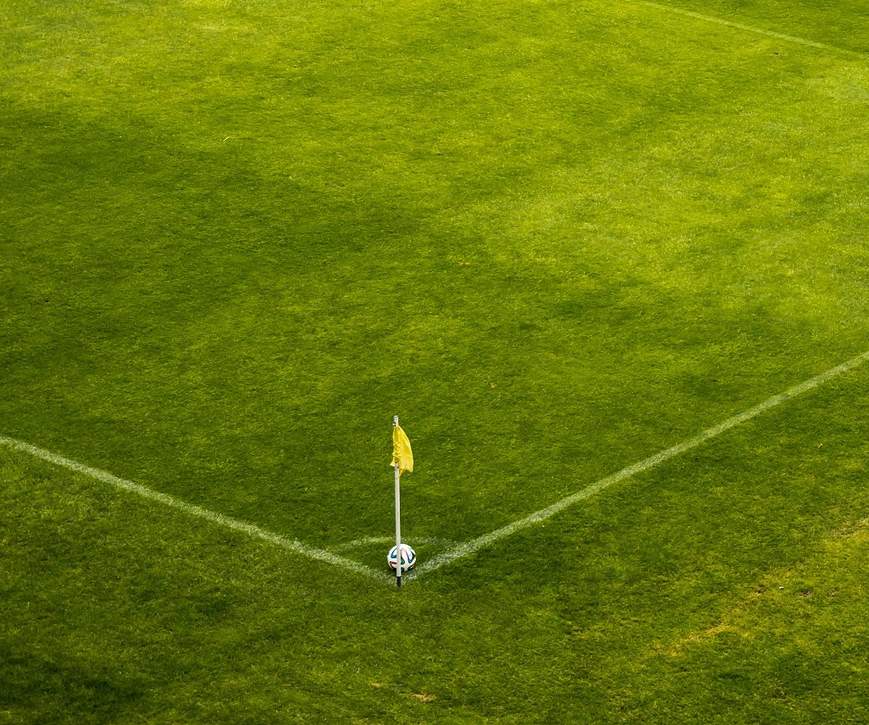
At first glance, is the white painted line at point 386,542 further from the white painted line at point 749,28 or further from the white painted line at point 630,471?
→ the white painted line at point 749,28

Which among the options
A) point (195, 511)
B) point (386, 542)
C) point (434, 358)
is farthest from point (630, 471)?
point (195, 511)

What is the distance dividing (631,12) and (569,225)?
593 centimetres

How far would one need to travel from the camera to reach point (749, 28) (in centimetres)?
1738

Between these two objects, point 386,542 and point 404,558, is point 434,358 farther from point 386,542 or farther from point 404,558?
point 404,558

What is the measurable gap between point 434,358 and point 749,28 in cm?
851

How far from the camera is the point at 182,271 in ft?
40.1

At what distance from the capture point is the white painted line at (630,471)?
9086mm

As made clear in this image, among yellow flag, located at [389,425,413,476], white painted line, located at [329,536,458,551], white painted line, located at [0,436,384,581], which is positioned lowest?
white painted line, located at [329,536,458,551]

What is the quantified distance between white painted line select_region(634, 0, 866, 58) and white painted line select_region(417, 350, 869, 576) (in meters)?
6.82

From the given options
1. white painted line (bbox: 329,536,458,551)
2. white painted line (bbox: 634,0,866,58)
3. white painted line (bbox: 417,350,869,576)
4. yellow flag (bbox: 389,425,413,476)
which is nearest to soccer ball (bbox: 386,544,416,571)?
white painted line (bbox: 417,350,869,576)

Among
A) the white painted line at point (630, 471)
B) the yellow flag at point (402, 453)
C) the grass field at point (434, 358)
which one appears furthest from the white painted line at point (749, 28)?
the yellow flag at point (402, 453)

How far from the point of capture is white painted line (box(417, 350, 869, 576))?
909 centimetres

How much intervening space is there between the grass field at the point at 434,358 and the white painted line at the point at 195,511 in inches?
3.1

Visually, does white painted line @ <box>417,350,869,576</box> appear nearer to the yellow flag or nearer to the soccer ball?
the soccer ball
